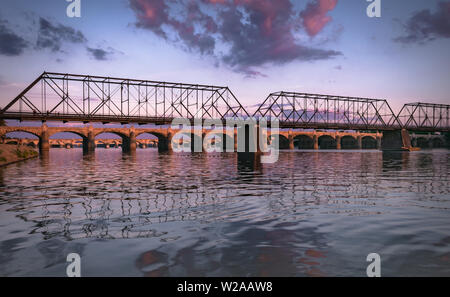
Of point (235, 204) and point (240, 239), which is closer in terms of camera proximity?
point (240, 239)

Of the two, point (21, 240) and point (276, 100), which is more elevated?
point (276, 100)

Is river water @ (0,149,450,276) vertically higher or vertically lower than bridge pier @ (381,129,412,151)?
lower

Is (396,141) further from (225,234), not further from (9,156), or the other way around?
(225,234)

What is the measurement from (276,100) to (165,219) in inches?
5416

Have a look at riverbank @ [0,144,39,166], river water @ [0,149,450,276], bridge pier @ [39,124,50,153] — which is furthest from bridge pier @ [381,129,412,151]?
bridge pier @ [39,124,50,153]

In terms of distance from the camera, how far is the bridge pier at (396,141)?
13012 centimetres

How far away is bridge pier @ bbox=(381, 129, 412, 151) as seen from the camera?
5123 inches

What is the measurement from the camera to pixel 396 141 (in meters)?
136

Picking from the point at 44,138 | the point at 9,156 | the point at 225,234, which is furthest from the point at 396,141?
the point at 44,138

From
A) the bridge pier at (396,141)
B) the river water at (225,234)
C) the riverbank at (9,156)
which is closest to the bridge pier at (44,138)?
the riverbank at (9,156)

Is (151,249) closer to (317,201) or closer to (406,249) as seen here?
(406,249)

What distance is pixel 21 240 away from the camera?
833 cm

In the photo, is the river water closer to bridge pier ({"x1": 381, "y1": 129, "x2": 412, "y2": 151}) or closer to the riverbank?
the riverbank

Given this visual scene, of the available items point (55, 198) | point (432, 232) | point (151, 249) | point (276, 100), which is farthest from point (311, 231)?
point (276, 100)
